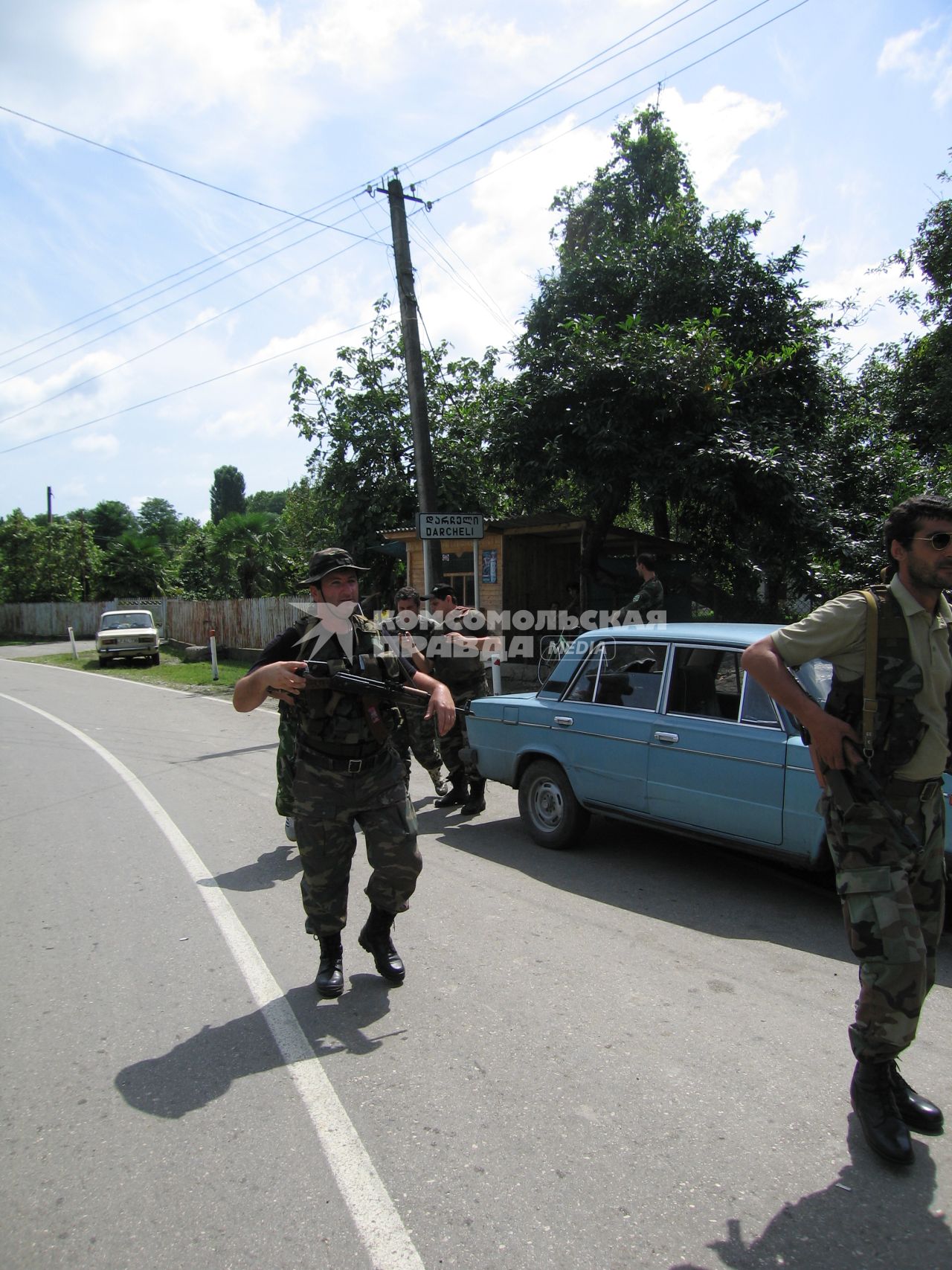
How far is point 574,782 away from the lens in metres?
5.70

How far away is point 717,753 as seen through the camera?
4863 millimetres

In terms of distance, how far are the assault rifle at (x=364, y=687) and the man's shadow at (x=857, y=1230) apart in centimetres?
211

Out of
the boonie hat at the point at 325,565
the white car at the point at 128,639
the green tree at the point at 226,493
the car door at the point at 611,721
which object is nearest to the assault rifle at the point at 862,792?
the boonie hat at the point at 325,565

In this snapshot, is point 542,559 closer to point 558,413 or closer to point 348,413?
point 558,413

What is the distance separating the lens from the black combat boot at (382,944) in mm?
3834

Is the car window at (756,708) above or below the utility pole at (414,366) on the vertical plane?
below

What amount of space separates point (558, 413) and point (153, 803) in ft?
28.7

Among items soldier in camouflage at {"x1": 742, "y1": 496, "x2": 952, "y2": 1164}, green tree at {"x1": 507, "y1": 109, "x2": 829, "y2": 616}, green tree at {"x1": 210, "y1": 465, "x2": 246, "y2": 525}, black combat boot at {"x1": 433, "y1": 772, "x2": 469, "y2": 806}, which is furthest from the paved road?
green tree at {"x1": 210, "y1": 465, "x2": 246, "y2": 525}

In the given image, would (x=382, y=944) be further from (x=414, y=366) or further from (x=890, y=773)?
(x=414, y=366)

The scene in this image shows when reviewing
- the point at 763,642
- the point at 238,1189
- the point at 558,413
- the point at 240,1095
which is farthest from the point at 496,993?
the point at 558,413

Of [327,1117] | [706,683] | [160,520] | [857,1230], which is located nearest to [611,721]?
[706,683]

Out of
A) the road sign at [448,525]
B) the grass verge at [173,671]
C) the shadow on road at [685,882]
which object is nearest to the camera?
the shadow on road at [685,882]

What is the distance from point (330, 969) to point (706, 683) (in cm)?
269

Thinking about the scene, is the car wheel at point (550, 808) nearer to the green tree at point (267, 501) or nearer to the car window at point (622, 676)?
the car window at point (622, 676)
